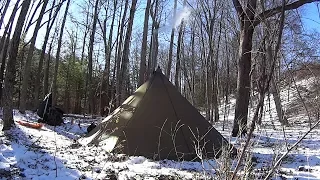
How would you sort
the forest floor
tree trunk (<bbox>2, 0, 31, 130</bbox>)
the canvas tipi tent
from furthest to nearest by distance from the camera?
tree trunk (<bbox>2, 0, 31, 130</bbox>), the canvas tipi tent, the forest floor

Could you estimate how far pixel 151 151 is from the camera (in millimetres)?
6461

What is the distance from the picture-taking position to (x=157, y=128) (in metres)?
6.79

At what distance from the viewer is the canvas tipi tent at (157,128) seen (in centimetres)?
653

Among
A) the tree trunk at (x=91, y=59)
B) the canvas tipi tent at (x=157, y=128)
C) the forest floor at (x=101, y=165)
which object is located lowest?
the forest floor at (x=101, y=165)

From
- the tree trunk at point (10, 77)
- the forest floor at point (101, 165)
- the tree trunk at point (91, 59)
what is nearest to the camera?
the forest floor at point (101, 165)

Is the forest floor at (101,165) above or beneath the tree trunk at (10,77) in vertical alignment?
beneath

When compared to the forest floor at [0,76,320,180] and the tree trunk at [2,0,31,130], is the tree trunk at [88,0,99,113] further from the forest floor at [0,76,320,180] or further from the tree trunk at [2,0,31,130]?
the forest floor at [0,76,320,180]

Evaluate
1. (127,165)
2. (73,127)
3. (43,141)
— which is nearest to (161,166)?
(127,165)

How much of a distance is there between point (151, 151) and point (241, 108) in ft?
14.4

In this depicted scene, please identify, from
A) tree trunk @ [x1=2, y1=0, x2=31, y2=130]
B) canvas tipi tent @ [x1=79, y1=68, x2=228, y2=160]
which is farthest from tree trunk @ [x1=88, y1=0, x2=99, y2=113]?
canvas tipi tent @ [x1=79, y1=68, x2=228, y2=160]

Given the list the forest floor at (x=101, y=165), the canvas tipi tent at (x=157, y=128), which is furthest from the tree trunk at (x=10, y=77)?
the canvas tipi tent at (x=157, y=128)

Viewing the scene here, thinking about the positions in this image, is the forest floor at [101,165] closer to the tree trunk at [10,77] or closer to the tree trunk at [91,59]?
the tree trunk at [10,77]

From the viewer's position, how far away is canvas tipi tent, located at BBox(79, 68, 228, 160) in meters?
6.53

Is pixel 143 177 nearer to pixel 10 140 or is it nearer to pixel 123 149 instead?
pixel 123 149
